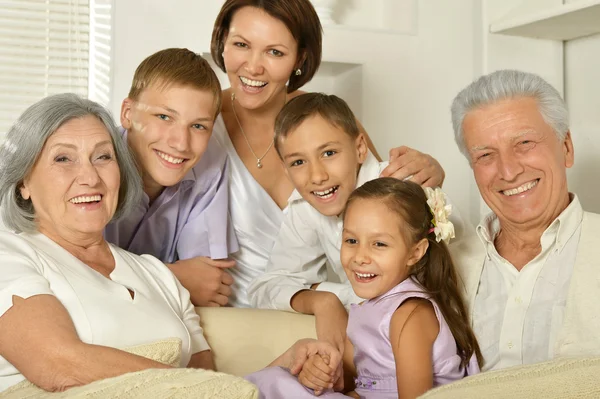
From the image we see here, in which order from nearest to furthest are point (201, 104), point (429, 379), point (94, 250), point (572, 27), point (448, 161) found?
1. point (429, 379)
2. point (94, 250)
3. point (201, 104)
4. point (572, 27)
5. point (448, 161)

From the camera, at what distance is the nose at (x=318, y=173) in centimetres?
229

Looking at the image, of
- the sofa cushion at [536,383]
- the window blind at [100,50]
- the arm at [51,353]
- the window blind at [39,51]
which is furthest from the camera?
the window blind at [39,51]

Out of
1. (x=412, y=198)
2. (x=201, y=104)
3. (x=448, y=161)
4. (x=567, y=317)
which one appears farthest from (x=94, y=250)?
(x=448, y=161)

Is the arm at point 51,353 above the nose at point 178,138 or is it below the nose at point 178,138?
below

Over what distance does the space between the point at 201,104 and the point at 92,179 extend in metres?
0.55

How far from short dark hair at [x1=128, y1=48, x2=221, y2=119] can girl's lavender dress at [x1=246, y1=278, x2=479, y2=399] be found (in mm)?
803

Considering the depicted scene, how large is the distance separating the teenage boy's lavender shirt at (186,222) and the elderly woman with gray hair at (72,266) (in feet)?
1.32

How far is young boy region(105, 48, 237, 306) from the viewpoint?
7.61 ft

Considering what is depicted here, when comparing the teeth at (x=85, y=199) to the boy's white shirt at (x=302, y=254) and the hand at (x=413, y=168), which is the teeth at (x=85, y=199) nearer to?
the boy's white shirt at (x=302, y=254)

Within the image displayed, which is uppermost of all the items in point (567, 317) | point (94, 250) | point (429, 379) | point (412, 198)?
point (412, 198)

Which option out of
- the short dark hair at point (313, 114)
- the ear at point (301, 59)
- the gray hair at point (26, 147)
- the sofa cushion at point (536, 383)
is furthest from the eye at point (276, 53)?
the sofa cushion at point (536, 383)

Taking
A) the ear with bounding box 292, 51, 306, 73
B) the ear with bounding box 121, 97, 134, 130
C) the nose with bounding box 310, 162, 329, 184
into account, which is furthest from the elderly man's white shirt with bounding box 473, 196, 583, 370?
the ear with bounding box 121, 97, 134, 130

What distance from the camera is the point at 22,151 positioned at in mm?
1853

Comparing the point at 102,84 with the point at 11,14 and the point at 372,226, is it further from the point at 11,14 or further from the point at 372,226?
the point at 372,226
